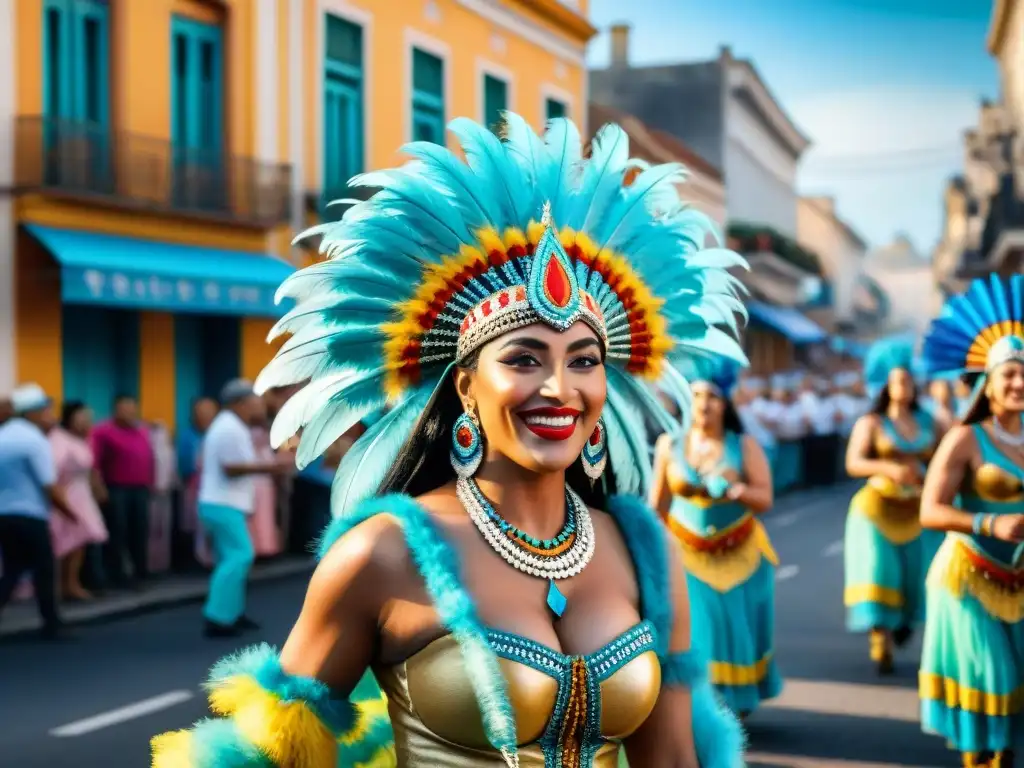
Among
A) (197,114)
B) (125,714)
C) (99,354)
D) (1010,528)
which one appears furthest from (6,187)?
(1010,528)

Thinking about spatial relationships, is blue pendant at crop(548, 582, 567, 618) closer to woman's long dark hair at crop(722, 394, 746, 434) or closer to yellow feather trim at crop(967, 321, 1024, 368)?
yellow feather trim at crop(967, 321, 1024, 368)

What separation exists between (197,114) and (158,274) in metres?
2.83

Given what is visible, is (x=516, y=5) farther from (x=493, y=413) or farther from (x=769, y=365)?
(x=769, y=365)

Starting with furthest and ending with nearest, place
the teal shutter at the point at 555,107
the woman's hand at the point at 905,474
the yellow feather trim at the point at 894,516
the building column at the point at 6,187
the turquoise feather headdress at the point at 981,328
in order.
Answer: the teal shutter at the point at 555,107 < the building column at the point at 6,187 < the yellow feather trim at the point at 894,516 < the woman's hand at the point at 905,474 < the turquoise feather headdress at the point at 981,328

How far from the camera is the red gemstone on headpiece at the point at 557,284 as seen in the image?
2.84 metres

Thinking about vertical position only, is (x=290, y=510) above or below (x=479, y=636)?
below

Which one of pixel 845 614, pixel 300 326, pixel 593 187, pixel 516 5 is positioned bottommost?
pixel 845 614

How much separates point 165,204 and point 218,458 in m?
5.97

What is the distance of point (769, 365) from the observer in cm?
4841

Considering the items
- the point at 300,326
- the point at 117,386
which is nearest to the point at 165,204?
the point at 117,386

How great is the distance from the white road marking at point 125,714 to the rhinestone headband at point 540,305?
538 centimetres

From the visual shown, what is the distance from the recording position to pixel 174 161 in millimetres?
16250

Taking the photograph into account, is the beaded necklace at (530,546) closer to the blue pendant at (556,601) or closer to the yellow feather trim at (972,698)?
A: the blue pendant at (556,601)

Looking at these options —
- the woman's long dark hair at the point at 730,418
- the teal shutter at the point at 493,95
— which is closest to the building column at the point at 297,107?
the teal shutter at the point at 493,95
